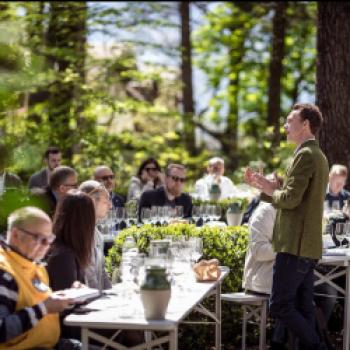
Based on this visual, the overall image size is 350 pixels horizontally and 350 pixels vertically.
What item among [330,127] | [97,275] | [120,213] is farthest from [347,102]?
[97,275]

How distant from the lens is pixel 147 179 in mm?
11562

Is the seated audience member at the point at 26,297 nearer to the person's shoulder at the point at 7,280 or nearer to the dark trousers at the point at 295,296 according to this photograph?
the person's shoulder at the point at 7,280

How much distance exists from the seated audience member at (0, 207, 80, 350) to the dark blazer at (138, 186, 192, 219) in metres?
5.66

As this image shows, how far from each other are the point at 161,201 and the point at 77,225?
5216 mm

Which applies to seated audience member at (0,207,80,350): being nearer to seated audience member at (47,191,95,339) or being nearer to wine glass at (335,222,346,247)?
seated audience member at (47,191,95,339)

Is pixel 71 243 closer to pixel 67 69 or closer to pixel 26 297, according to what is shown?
pixel 26 297

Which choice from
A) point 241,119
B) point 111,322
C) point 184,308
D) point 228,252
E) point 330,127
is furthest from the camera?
point 241,119

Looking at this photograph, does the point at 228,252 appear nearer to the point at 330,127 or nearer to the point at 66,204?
the point at 66,204

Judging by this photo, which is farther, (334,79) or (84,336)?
(334,79)

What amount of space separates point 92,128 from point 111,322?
1316cm

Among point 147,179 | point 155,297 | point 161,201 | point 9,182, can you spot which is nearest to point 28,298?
point 155,297

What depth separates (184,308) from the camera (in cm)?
395

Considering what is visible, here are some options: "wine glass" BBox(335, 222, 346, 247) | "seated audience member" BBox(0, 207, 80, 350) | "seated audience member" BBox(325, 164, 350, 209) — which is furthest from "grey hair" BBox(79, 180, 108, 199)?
"seated audience member" BBox(325, 164, 350, 209)

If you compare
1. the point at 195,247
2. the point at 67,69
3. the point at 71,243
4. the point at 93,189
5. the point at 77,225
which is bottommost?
the point at 195,247
